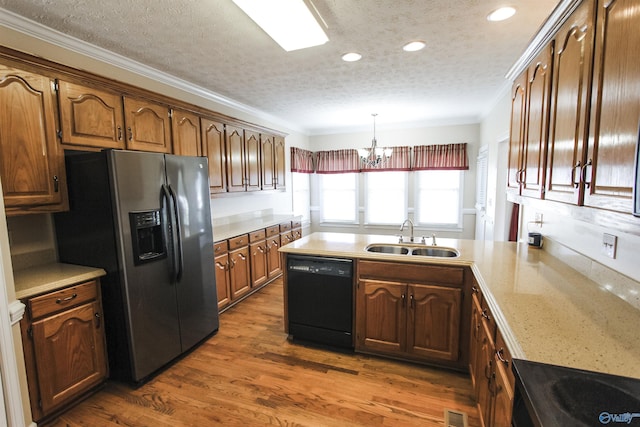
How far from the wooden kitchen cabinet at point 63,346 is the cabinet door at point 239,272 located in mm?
1470

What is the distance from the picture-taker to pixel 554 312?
52.6 inches

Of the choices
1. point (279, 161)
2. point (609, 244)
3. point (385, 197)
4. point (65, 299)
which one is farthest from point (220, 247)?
point (385, 197)

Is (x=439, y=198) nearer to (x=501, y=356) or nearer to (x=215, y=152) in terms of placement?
(x=215, y=152)

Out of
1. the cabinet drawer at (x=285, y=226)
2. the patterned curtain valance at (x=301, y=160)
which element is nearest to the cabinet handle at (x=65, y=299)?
the cabinet drawer at (x=285, y=226)

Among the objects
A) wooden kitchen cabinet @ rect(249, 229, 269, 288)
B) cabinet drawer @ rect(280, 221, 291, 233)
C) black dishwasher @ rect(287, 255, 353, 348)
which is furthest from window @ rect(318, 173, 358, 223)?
black dishwasher @ rect(287, 255, 353, 348)

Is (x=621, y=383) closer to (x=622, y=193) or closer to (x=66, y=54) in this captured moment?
(x=622, y=193)

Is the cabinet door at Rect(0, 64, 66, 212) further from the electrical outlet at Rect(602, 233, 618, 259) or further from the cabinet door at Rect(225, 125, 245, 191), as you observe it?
the electrical outlet at Rect(602, 233, 618, 259)

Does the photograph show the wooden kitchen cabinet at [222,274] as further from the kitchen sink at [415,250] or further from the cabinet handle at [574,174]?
the cabinet handle at [574,174]

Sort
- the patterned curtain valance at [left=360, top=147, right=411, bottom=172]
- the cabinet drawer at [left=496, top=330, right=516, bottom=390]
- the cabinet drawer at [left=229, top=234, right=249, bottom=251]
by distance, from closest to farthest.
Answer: the cabinet drawer at [left=496, top=330, right=516, bottom=390]
the cabinet drawer at [left=229, top=234, right=249, bottom=251]
the patterned curtain valance at [left=360, top=147, right=411, bottom=172]

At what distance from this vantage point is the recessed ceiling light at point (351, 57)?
2.52 meters

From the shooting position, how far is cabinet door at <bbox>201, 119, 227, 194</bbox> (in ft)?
10.8

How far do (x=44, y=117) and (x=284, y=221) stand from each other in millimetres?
3098

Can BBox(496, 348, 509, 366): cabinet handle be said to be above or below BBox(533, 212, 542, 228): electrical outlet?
below

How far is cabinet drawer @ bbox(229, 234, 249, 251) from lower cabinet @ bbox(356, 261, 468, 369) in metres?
1.70
